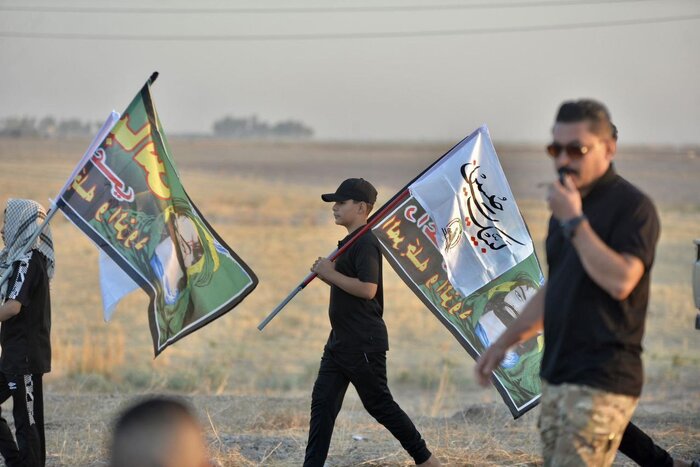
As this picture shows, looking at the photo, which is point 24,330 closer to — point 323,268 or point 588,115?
point 323,268

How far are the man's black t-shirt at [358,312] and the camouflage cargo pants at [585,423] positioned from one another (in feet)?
7.30

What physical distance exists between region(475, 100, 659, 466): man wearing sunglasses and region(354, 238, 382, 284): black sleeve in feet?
6.91

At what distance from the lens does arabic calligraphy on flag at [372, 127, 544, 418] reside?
6.61 metres

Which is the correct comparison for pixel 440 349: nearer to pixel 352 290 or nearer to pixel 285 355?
pixel 285 355

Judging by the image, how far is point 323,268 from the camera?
247 inches

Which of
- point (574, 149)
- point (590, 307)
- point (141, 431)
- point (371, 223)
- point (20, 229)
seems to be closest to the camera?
point (141, 431)

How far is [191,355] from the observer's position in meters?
16.9

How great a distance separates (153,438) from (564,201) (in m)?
1.84

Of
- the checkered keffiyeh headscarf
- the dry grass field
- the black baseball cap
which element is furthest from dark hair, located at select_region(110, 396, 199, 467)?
the dry grass field

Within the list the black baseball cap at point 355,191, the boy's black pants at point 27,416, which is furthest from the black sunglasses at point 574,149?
the boy's black pants at point 27,416

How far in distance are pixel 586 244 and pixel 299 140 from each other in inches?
5507

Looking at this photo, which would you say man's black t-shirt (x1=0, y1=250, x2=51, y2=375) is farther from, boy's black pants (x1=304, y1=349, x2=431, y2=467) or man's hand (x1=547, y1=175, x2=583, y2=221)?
man's hand (x1=547, y1=175, x2=583, y2=221)

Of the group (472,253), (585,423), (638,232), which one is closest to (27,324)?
(472,253)

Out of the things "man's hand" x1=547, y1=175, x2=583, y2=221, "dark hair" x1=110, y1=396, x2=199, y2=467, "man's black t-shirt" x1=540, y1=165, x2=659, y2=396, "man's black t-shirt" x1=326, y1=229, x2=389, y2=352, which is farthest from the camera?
"man's black t-shirt" x1=326, y1=229, x2=389, y2=352
